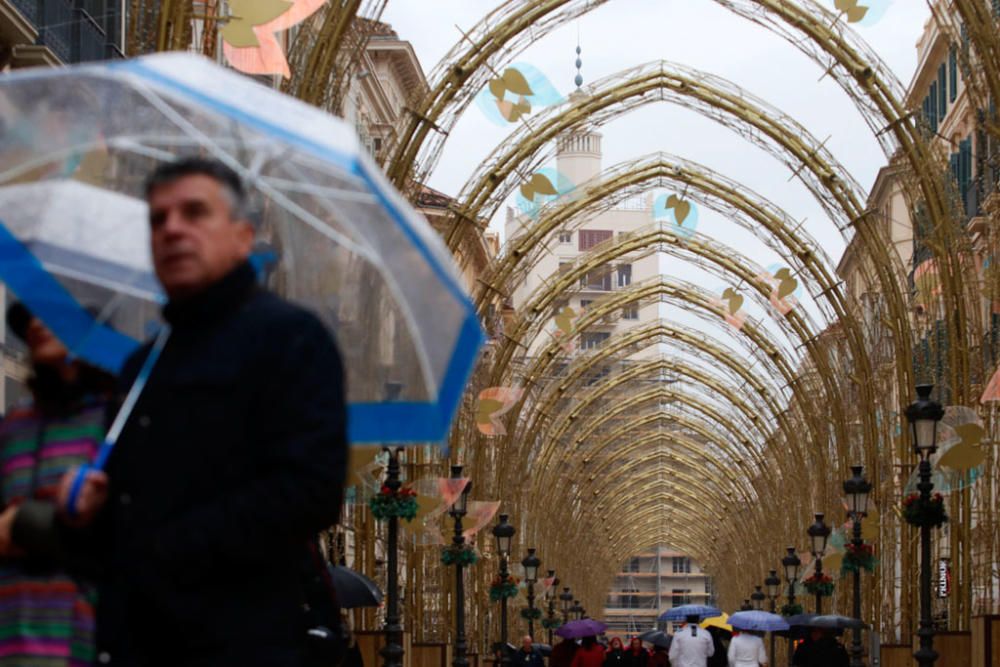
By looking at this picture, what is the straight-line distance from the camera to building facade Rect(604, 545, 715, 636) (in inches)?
6914

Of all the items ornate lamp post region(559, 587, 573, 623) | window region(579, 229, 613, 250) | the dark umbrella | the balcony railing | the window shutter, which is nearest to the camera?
the dark umbrella

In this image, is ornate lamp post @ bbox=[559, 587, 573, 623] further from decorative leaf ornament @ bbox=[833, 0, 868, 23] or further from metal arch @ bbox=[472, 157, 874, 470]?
decorative leaf ornament @ bbox=[833, 0, 868, 23]

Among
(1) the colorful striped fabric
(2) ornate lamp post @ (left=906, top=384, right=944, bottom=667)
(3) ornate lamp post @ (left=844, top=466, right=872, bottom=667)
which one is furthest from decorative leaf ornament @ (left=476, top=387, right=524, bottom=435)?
(1) the colorful striped fabric

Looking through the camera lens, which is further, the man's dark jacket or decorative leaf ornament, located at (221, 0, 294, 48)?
decorative leaf ornament, located at (221, 0, 294, 48)

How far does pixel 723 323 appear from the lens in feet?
191

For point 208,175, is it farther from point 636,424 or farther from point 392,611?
point 636,424

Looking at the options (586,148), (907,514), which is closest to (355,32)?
(907,514)

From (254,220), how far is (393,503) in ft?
66.3

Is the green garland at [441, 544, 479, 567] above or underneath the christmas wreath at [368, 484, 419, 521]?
underneath

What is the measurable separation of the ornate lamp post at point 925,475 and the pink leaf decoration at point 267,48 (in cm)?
830

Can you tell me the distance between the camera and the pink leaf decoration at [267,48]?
66.4 feet

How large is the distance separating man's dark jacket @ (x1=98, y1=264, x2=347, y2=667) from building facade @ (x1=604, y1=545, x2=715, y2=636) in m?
168

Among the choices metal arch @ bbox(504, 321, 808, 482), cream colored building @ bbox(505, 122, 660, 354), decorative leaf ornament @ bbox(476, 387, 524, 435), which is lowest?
decorative leaf ornament @ bbox(476, 387, 524, 435)

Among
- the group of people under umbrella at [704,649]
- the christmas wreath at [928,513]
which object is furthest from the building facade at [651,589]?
the christmas wreath at [928,513]
